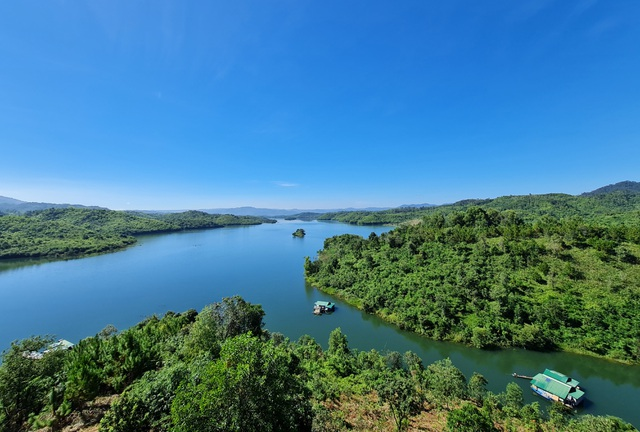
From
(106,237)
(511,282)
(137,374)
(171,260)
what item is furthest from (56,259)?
(511,282)

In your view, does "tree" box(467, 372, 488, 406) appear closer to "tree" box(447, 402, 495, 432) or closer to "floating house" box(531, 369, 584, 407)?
"floating house" box(531, 369, 584, 407)

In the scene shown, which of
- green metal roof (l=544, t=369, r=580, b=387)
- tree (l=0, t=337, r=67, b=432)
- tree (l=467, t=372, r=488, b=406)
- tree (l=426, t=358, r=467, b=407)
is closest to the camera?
tree (l=0, t=337, r=67, b=432)

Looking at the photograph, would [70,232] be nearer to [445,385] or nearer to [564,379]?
[445,385]

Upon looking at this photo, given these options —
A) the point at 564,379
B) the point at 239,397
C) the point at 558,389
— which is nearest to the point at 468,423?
the point at 239,397

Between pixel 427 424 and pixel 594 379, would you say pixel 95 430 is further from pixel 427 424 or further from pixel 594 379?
pixel 594 379

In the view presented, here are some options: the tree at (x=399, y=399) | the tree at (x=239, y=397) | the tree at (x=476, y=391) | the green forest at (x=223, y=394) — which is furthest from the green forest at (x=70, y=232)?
the tree at (x=476, y=391)

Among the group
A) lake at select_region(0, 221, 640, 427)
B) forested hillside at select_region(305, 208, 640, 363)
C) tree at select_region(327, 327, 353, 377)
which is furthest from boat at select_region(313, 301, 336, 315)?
tree at select_region(327, 327, 353, 377)
